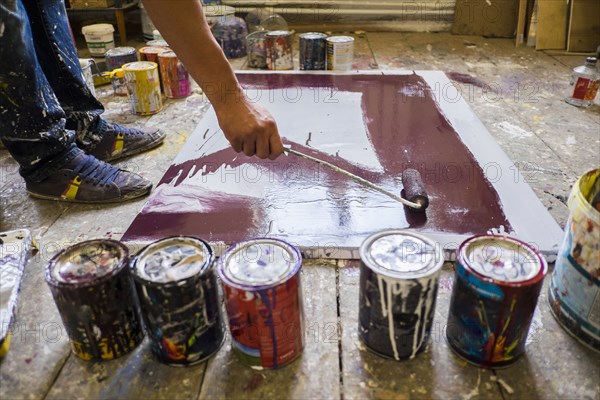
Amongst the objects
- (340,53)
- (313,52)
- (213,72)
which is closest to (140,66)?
(313,52)

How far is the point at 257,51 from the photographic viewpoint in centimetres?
289

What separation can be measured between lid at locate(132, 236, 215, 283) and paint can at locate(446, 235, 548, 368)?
513 mm

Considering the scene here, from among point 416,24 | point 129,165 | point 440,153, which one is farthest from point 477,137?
point 416,24

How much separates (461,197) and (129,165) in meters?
1.21

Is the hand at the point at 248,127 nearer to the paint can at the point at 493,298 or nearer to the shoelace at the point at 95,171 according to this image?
the paint can at the point at 493,298

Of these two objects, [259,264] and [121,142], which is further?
[121,142]

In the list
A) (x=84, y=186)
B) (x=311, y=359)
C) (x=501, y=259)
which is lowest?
(x=311, y=359)

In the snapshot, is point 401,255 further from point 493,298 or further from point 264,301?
point 264,301

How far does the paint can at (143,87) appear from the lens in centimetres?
223

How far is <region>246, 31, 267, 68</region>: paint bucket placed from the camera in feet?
9.41

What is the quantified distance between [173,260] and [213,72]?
463 mm

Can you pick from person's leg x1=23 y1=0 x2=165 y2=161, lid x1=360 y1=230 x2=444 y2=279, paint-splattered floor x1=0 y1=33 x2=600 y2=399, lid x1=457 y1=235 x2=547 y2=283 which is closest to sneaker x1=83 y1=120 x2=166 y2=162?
person's leg x1=23 y1=0 x2=165 y2=161

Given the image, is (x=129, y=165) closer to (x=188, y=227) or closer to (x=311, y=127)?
(x=188, y=227)

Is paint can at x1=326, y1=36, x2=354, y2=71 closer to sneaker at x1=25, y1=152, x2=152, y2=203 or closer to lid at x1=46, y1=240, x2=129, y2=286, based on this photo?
sneaker at x1=25, y1=152, x2=152, y2=203
